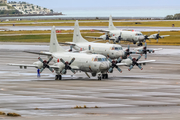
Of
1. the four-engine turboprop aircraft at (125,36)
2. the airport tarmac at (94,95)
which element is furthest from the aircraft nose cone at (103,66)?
the four-engine turboprop aircraft at (125,36)

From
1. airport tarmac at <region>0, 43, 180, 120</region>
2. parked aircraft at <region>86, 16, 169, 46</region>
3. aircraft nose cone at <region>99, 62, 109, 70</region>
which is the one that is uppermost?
parked aircraft at <region>86, 16, 169, 46</region>

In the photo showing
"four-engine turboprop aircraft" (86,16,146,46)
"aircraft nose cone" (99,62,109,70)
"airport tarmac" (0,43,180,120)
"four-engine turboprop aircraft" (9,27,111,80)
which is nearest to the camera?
"airport tarmac" (0,43,180,120)

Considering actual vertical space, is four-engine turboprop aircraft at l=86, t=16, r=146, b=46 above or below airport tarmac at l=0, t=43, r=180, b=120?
above

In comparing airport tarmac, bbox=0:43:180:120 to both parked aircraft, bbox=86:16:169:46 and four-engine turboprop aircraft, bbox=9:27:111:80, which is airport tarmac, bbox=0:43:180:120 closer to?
four-engine turboprop aircraft, bbox=9:27:111:80

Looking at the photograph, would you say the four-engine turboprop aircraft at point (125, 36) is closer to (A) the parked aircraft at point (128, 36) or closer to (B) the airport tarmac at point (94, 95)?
(A) the parked aircraft at point (128, 36)

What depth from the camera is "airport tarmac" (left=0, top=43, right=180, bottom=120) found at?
94.9 feet

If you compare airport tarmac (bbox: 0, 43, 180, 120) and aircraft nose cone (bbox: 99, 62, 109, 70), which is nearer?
airport tarmac (bbox: 0, 43, 180, 120)

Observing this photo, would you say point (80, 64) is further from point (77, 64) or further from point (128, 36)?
point (128, 36)

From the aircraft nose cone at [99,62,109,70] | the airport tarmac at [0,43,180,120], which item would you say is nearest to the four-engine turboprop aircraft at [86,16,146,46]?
the airport tarmac at [0,43,180,120]

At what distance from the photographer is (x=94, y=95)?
3872 cm

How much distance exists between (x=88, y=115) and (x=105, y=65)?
22368 mm

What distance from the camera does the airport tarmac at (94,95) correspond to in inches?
1139

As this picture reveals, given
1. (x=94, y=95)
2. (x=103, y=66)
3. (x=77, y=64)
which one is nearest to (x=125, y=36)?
(x=77, y=64)

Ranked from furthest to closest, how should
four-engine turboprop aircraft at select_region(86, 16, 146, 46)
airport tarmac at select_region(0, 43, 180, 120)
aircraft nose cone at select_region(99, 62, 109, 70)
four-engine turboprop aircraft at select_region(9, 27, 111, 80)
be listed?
four-engine turboprop aircraft at select_region(86, 16, 146, 46)
four-engine turboprop aircraft at select_region(9, 27, 111, 80)
aircraft nose cone at select_region(99, 62, 109, 70)
airport tarmac at select_region(0, 43, 180, 120)
